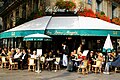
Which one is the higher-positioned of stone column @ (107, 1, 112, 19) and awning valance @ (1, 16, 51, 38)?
stone column @ (107, 1, 112, 19)

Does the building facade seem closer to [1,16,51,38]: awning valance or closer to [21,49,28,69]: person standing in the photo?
[1,16,51,38]: awning valance

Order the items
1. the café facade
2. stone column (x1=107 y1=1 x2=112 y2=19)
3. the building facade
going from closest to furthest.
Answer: the café facade < the building facade < stone column (x1=107 y1=1 x2=112 y2=19)

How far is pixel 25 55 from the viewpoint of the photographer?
18.0 meters

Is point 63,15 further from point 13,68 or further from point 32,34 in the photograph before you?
point 13,68

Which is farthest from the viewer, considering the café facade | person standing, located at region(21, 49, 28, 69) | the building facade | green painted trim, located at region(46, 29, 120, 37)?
the building facade

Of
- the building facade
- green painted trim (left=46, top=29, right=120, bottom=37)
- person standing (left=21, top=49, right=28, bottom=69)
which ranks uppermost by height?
the building facade

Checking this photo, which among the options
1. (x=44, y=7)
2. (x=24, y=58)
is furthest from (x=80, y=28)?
(x=44, y=7)

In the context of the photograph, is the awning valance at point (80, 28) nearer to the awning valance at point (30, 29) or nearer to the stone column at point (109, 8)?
the awning valance at point (30, 29)

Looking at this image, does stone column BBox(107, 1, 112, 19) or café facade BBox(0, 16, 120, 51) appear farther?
stone column BBox(107, 1, 112, 19)

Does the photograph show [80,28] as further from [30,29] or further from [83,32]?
[30,29]

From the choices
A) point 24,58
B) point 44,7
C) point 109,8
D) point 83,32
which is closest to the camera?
point 83,32

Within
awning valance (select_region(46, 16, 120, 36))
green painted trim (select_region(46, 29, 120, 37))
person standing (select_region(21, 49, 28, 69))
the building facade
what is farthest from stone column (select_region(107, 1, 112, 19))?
person standing (select_region(21, 49, 28, 69))

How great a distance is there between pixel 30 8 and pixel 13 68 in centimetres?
899

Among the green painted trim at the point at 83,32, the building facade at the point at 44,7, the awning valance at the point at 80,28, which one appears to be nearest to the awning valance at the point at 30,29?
the awning valance at the point at 80,28
